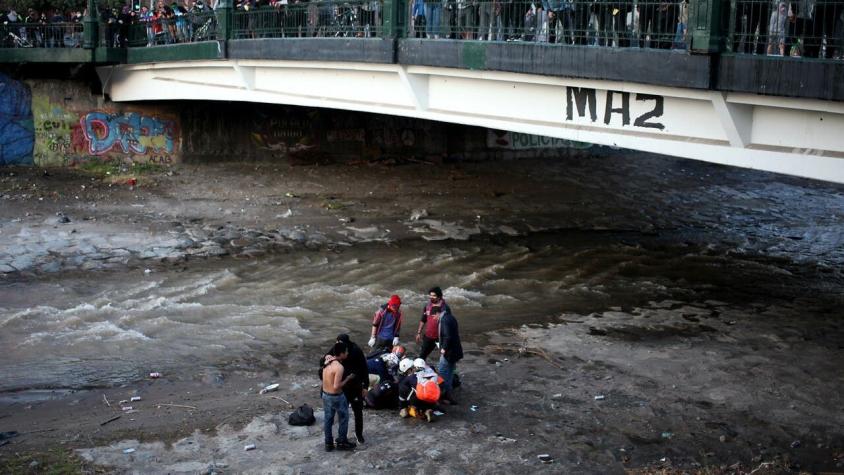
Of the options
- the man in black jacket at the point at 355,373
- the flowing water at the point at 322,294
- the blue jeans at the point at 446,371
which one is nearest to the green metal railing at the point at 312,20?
the flowing water at the point at 322,294

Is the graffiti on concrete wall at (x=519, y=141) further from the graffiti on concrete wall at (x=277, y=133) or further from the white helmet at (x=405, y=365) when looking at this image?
the white helmet at (x=405, y=365)

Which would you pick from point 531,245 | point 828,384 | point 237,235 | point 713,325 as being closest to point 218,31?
point 237,235

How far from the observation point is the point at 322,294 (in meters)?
18.7

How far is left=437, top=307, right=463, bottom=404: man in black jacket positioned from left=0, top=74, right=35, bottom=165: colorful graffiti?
21429 mm

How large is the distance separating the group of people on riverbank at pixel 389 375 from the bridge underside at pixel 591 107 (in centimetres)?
413

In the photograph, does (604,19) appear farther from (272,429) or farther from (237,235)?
(237,235)

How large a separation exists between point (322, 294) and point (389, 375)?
6314mm

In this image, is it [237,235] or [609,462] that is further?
[237,235]

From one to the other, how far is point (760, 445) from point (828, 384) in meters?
2.76

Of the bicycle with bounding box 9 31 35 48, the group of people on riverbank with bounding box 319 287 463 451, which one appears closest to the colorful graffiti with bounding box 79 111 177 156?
the bicycle with bounding box 9 31 35 48

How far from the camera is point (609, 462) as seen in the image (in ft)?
36.5

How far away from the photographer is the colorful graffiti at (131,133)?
30.2 metres

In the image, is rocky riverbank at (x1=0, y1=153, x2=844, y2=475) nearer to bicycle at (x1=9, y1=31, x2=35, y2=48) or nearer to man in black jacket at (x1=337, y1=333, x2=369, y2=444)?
man in black jacket at (x1=337, y1=333, x2=369, y2=444)

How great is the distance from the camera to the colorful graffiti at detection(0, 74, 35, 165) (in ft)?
97.0
